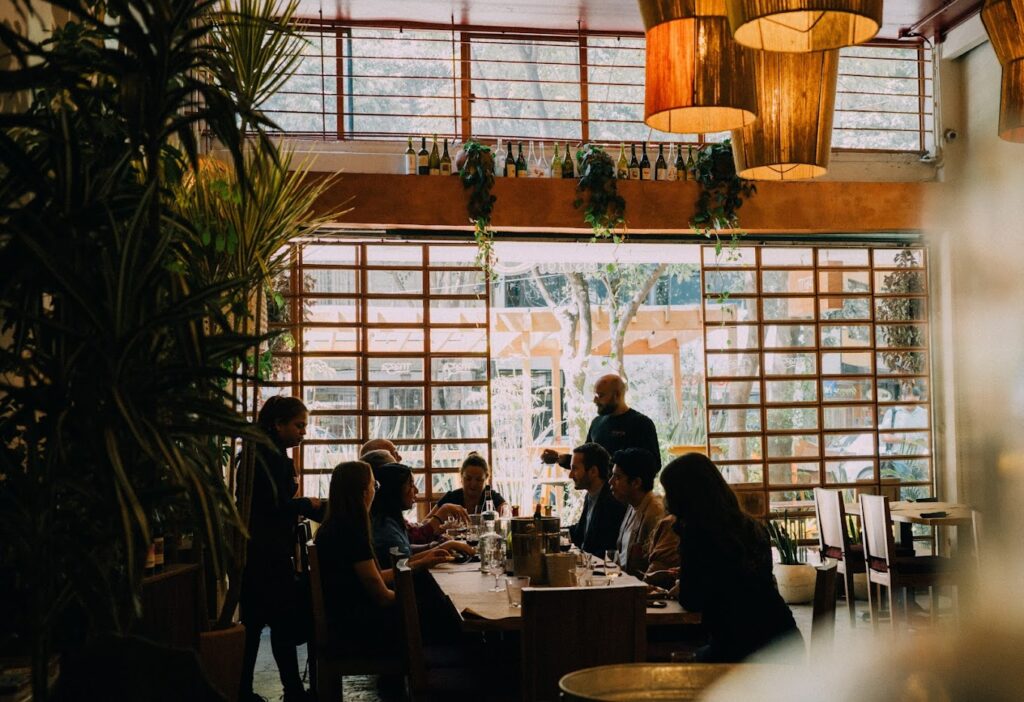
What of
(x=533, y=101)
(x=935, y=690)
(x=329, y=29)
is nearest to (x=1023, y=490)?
(x=533, y=101)

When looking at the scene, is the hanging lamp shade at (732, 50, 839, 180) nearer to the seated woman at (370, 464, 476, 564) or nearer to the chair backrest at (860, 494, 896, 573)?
the seated woman at (370, 464, 476, 564)

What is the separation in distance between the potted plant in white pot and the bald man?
1795mm

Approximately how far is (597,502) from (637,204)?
2652mm

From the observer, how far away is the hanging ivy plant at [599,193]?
720 centimetres

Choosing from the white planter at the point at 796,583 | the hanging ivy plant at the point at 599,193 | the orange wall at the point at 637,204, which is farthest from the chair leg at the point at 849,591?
the hanging ivy plant at the point at 599,193

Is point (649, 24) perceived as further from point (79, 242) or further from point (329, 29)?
point (329, 29)

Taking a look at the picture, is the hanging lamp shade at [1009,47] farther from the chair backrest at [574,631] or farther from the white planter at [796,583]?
the white planter at [796,583]

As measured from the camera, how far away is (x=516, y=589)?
3.64m

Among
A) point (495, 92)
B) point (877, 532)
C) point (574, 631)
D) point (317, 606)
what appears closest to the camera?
point (574, 631)

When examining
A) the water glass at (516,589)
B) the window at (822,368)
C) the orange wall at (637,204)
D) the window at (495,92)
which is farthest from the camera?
the window at (822,368)

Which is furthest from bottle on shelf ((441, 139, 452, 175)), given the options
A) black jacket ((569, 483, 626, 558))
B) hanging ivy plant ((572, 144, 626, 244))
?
black jacket ((569, 483, 626, 558))

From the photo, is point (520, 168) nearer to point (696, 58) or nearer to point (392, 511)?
point (392, 511)

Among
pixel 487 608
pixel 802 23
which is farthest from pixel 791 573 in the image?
pixel 802 23

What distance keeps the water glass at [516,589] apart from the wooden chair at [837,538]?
3385 mm
